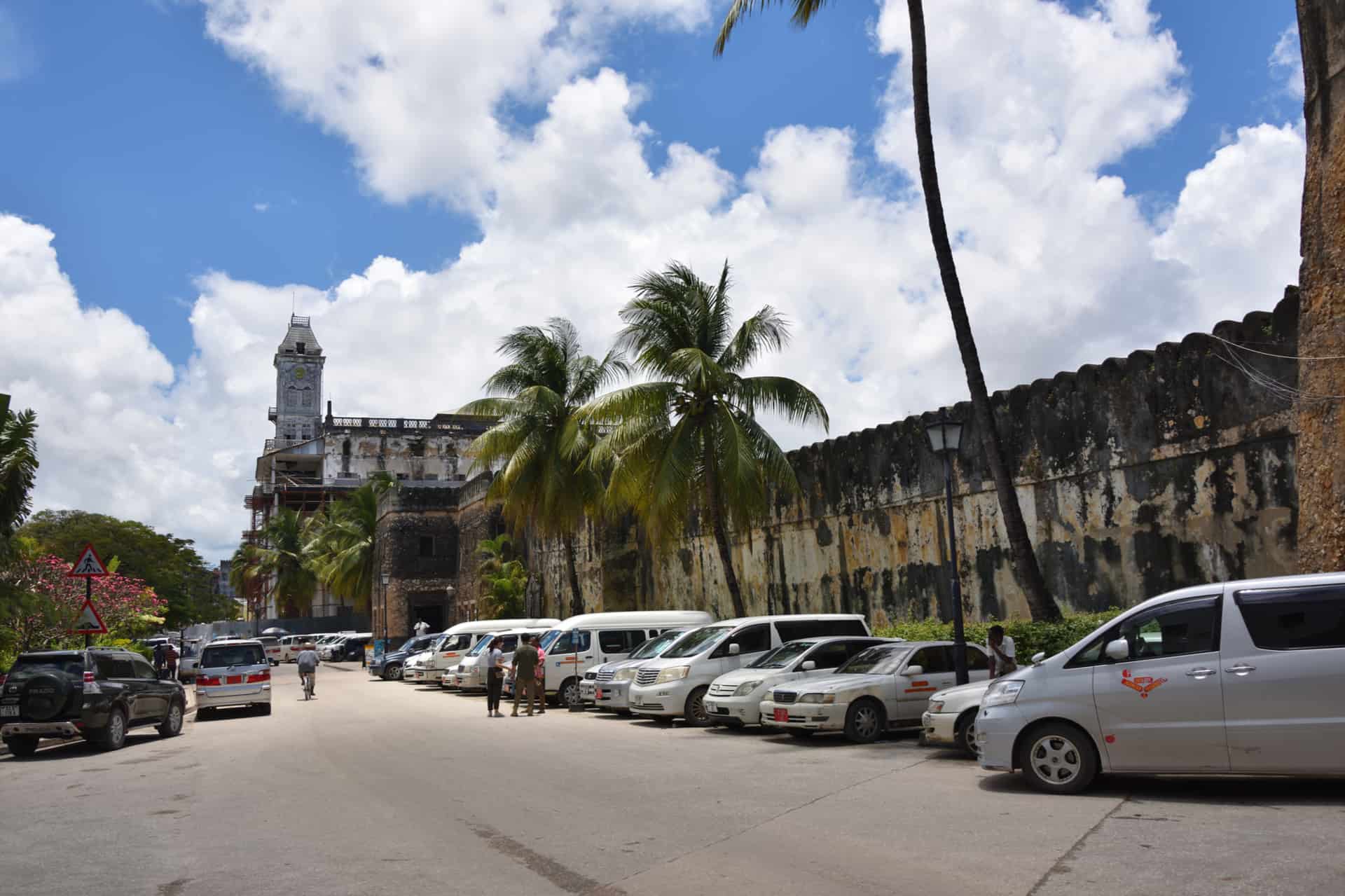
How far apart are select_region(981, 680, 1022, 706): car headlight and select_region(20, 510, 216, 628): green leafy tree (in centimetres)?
5167

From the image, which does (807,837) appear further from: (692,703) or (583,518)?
(583,518)

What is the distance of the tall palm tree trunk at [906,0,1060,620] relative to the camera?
53.1 ft

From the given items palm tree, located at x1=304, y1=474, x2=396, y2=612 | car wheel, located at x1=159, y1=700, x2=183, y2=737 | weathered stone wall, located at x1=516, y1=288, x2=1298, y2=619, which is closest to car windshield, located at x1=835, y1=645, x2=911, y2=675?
weathered stone wall, located at x1=516, y1=288, x2=1298, y2=619

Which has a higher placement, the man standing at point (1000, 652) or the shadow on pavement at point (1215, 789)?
the man standing at point (1000, 652)

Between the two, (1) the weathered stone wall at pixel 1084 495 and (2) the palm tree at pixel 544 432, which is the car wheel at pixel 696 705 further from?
(2) the palm tree at pixel 544 432

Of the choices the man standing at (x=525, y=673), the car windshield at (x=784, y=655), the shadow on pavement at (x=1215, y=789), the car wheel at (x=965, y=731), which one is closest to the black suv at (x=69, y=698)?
the man standing at (x=525, y=673)

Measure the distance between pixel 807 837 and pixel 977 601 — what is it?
45.1 ft

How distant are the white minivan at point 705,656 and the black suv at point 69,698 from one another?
322 inches

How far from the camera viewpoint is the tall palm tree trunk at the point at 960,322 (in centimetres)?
1617

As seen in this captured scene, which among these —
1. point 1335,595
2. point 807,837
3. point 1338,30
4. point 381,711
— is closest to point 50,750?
point 381,711

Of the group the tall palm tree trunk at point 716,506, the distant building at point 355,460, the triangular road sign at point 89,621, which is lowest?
the triangular road sign at point 89,621

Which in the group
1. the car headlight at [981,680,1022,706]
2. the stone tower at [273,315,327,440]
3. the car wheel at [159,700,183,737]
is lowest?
the car wheel at [159,700,183,737]

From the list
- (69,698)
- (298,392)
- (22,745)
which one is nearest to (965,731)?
(69,698)

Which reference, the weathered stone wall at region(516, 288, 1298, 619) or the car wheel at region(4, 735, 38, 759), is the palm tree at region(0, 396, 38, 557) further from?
the weathered stone wall at region(516, 288, 1298, 619)
